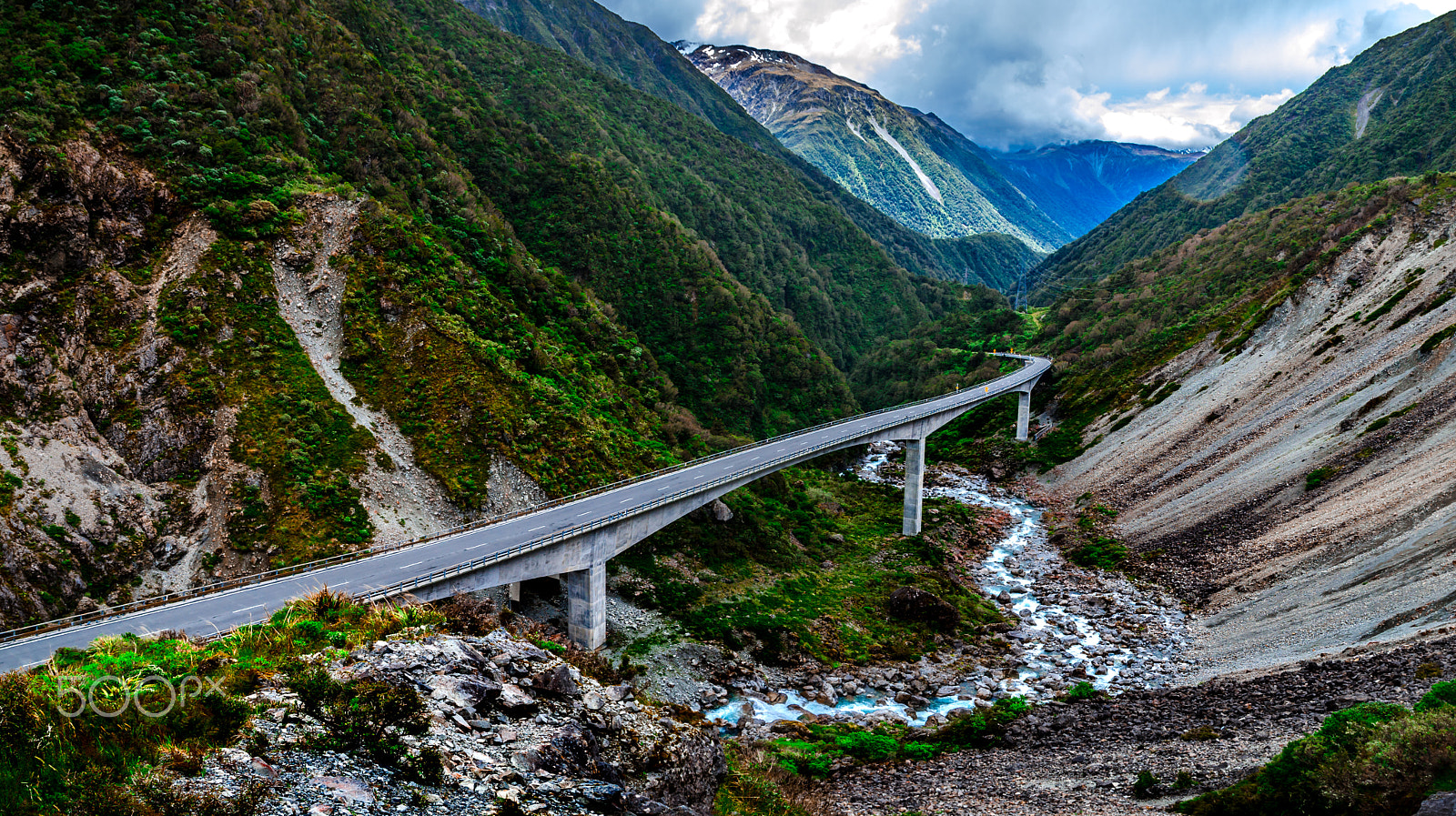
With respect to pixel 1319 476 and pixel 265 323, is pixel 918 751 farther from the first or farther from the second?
pixel 265 323

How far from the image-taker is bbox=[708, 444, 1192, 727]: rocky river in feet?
100

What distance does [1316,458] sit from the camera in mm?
43875

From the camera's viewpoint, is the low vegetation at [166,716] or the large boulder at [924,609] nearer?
the low vegetation at [166,716]

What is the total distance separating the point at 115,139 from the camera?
136 feet

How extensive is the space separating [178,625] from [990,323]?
135397 millimetres

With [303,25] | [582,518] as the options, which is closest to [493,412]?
[582,518]

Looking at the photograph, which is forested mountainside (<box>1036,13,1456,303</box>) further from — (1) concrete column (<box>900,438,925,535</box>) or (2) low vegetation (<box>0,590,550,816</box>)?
(2) low vegetation (<box>0,590,550,816</box>)

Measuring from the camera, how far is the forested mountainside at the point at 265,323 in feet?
105

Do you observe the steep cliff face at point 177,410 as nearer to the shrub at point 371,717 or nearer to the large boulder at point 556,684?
the large boulder at point 556,684

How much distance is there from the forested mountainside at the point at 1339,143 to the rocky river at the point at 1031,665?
122087 mm

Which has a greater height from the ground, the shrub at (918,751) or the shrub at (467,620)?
the shrub at (467,620)

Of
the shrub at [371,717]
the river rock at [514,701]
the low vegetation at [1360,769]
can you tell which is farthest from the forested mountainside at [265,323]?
the low vegetation at [1360,769]

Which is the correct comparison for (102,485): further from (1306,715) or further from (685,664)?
(1306,715)

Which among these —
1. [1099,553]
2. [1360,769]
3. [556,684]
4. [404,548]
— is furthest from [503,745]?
[1099,553]
